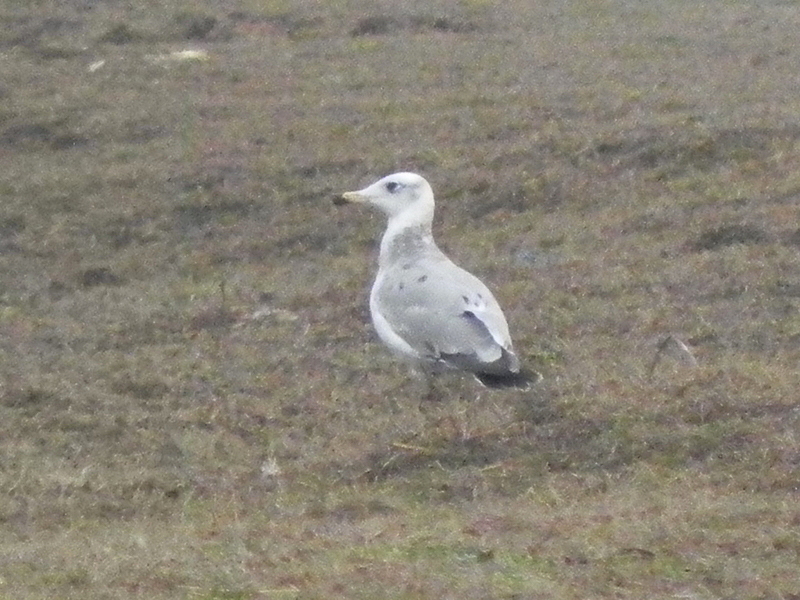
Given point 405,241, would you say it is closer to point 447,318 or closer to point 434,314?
point 434,314

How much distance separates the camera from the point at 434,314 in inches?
446

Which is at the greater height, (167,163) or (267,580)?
(267,580)

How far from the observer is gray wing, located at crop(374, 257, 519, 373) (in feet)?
35.6

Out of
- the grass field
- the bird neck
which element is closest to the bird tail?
the grass field

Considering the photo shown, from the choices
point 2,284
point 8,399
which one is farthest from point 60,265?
point 8,399

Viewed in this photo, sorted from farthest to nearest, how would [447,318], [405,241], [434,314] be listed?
[405,241], [434,314], [447,318]

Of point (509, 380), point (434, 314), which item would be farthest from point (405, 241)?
point (509, 380)

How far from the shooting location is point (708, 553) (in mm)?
7672

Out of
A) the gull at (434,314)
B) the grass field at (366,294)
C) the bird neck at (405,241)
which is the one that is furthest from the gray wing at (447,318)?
the bird neck at (405,241)

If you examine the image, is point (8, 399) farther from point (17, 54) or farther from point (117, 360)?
point (17, 54)

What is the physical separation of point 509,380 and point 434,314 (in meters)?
1.02

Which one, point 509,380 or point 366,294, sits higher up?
point 509,380

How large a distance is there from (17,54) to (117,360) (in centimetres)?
1534

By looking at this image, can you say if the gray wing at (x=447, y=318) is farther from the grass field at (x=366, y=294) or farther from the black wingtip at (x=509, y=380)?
the grass field at (x=366, y=294)
